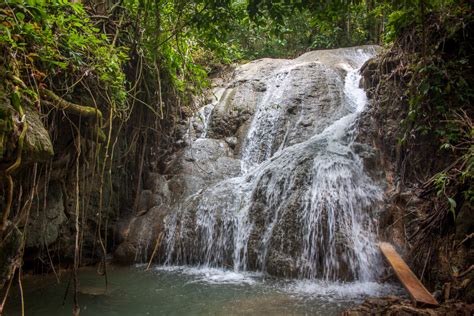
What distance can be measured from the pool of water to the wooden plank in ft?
1.10

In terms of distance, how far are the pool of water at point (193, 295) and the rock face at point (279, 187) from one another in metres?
0.39

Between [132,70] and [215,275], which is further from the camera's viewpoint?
[132,70]

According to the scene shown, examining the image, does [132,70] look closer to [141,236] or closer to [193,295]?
[141,236]

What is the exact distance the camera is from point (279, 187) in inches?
238

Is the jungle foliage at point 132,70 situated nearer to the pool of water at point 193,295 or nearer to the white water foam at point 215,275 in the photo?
the pool of water at point 193,295

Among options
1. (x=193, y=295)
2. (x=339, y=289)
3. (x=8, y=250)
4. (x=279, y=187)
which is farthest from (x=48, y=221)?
(x=339, y=289)

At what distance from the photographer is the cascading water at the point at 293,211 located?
504 cm

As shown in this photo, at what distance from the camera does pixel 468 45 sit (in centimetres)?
468

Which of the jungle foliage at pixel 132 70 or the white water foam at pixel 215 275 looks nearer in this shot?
the jungle foliage at pixel 132 70

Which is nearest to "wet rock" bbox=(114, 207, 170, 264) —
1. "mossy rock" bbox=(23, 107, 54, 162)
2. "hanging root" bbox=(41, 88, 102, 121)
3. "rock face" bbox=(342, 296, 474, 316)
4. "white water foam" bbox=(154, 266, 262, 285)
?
"white water foam" bbox=(154, 266, 262, 285)

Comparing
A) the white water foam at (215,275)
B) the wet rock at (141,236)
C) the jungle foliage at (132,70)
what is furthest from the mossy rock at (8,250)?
the wet rock at (141,236)

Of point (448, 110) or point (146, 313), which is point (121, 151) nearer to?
point (146, 313)

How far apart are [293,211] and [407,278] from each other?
2.00 metres

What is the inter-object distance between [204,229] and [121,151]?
203 centimetres
